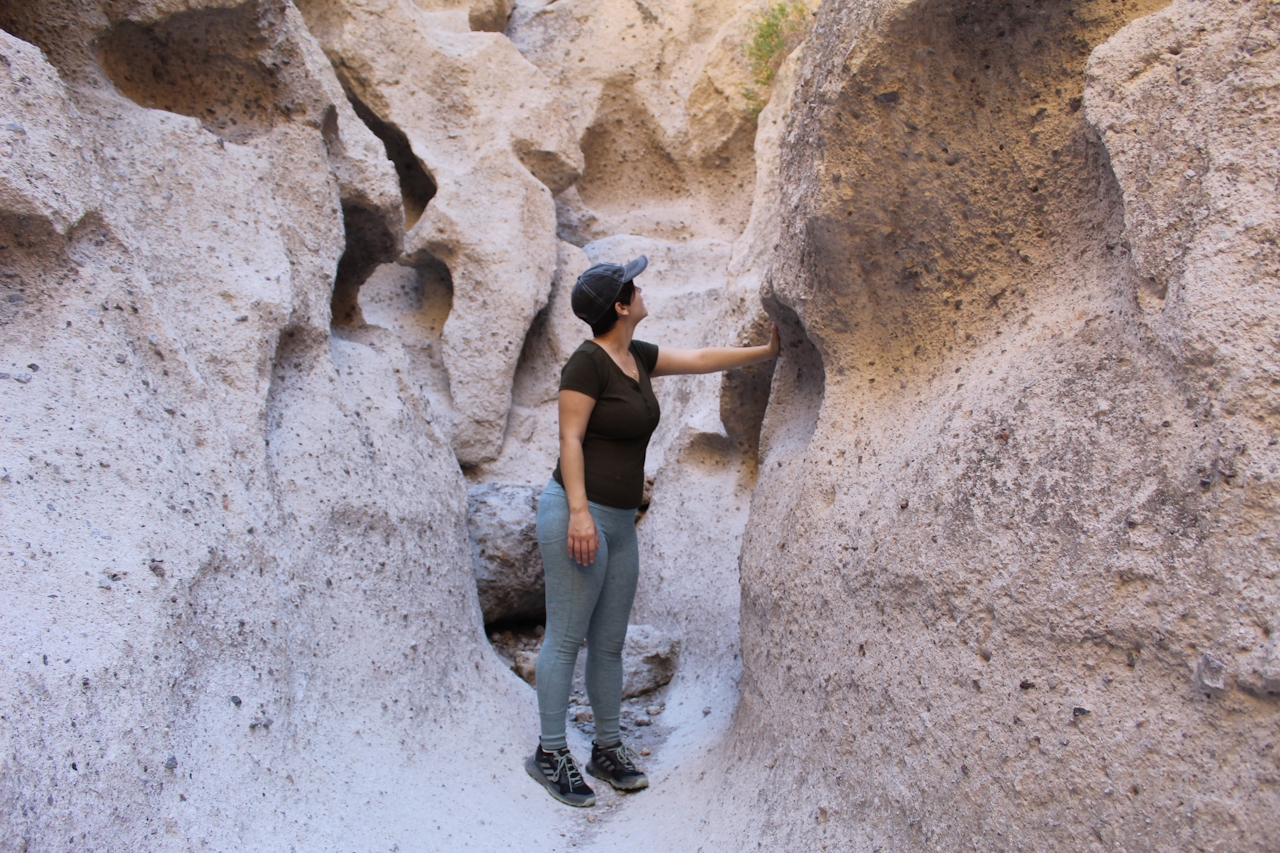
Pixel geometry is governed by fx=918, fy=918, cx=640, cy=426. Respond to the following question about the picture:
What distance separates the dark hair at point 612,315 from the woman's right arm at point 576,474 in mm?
212

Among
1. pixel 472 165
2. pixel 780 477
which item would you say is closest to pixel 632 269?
pixel 780 477

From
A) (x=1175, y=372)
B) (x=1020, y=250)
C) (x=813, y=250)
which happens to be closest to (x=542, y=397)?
(x=813, y=250)

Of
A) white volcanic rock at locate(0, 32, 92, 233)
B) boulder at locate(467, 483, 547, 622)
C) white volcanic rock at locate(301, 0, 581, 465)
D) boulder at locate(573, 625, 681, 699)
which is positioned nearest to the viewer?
white volcanic rock at locate(0, 32, 92, 233)

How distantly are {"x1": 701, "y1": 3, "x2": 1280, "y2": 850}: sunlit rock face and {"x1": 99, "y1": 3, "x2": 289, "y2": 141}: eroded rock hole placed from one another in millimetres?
1716

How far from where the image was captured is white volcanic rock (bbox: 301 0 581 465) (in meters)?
5.25

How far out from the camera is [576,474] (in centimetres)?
232

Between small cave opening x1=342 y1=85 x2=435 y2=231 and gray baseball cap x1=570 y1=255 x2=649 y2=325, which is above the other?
small cave opening x1=342 y1=85 x2=435 y2=231

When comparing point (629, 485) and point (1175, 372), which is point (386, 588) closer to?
point (629, 485)

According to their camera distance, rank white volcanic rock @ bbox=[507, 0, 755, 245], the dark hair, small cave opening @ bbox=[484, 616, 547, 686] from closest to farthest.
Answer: the dark hair → small cave opening @ bbox=[484, 616, 547, 686] → white volcanic rock @ bbox=[507, 0, 755, 245]

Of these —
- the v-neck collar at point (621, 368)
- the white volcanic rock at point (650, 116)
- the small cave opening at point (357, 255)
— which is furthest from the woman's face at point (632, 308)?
the white volcanic rock at point (650, 116)

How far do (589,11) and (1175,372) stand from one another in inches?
242

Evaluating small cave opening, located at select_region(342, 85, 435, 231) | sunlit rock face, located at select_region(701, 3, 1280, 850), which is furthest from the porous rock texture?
small cave opening, located at select_region(342, 85, 435, 231)

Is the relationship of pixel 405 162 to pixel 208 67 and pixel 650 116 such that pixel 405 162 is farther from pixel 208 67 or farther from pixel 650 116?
pixel 208 67

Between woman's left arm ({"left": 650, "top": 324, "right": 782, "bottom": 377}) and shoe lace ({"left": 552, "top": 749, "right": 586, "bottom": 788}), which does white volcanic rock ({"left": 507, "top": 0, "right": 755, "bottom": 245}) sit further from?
shoe lace ({"left": 552, "top": 749, "right": 586, "bottom": 788})
